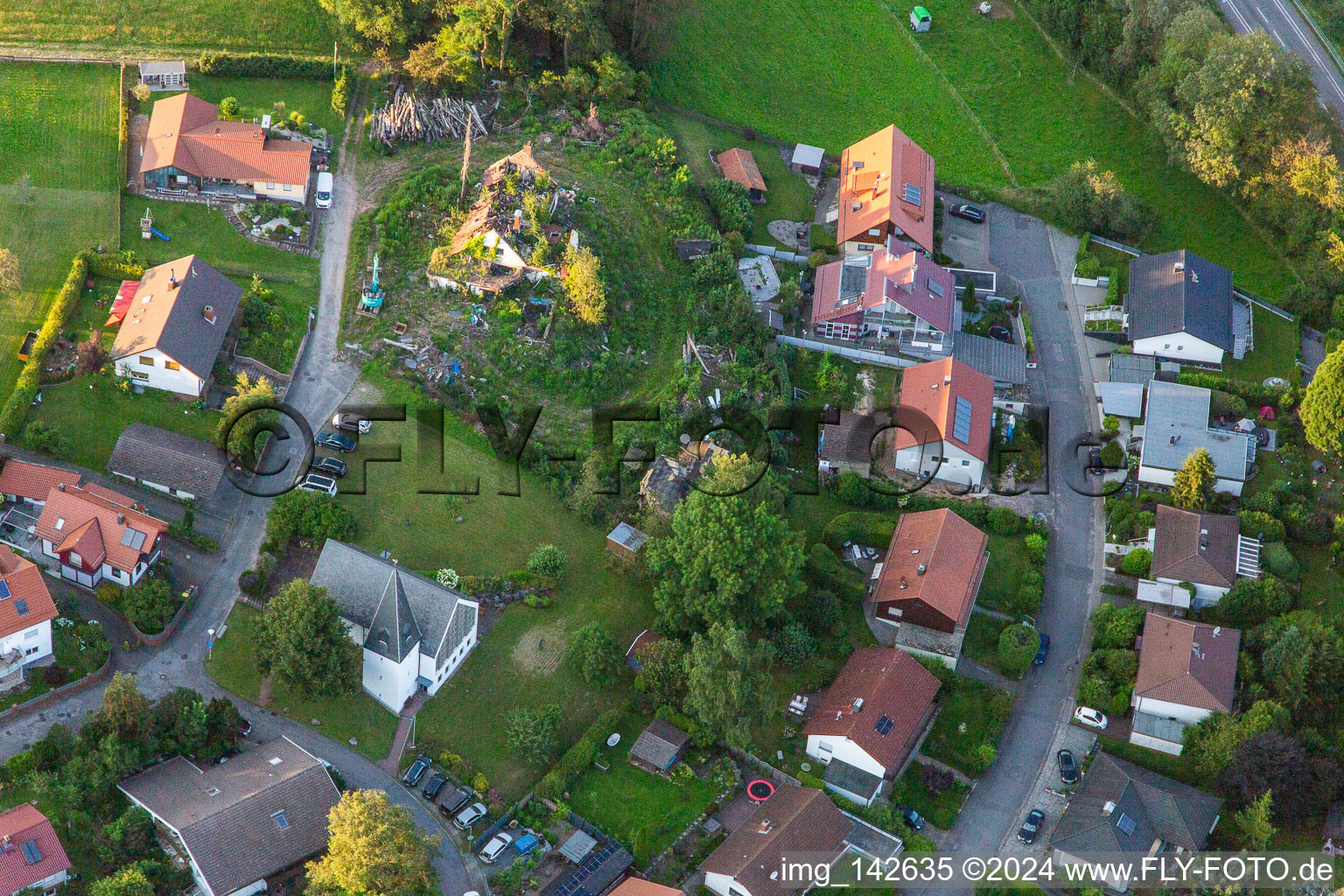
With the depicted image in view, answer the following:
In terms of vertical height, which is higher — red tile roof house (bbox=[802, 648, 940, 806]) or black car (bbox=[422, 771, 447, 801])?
red tile roof house (bbox=[802, 648, 940, 806])

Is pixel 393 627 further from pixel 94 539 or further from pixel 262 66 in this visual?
pixel 262 66

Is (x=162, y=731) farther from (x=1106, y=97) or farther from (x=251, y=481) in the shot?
(x=1106, y=97)

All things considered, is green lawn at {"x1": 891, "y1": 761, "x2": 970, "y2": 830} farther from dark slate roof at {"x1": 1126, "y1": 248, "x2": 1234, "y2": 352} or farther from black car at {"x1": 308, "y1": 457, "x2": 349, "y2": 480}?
dark slate roof at {"x1": 1126, "y1": 248, "x2": 1234, "y2": 352}

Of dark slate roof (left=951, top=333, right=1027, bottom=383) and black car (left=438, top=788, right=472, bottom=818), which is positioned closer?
black car (left=438, top=788, right=472, bottom=818)

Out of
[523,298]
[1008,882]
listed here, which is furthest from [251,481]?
[1008,882]

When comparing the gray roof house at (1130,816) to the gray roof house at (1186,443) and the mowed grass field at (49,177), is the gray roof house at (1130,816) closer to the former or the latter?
the gray roof house at (1186,443)

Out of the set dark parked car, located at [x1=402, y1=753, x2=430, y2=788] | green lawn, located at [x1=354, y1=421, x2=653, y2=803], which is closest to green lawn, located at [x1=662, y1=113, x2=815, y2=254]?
green lawn, located at [x1=354, y1=421, x2=653, y2=803]
